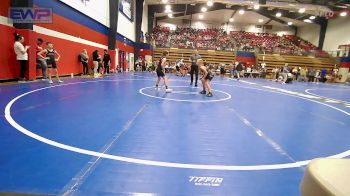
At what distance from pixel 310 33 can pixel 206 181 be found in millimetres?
40680

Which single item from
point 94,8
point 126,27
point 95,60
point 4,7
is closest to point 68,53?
point 95,60

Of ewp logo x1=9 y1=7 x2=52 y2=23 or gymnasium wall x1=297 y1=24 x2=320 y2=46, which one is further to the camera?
gymnasium wall x1=297 y1=24 x2=320 y2=46

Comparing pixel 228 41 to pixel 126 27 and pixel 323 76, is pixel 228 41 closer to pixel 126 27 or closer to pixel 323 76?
pixel 323 76

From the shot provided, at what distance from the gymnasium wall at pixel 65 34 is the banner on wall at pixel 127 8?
2.84 meters

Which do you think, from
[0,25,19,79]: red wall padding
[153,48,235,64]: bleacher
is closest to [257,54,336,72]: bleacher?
[153,48,235,64]: bleacher

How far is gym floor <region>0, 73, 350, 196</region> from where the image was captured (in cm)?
244

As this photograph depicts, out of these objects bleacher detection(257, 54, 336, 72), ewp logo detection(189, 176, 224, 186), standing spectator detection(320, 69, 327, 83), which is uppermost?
bleacher detection(257, 54, 336, 72)

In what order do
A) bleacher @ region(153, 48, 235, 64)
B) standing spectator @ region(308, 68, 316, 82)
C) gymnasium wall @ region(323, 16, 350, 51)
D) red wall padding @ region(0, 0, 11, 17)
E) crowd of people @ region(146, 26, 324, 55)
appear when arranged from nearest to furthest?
red wall padding @ region(0, 0, 11, 17) < standing spectator @ region(308, 68, 316, 82) < gymnasium wall @ region(323, 16, 350, 51) < bleacher @ region(153, 48, 235, 64) < crowd of people @ region(146, 26, 324, 55)

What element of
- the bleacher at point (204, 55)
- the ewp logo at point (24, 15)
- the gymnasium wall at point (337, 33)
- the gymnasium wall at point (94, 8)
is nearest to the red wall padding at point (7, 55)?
the ewp logo at point (24, 15)

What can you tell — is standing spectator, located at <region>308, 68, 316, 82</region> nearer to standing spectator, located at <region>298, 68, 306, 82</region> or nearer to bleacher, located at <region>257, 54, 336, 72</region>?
standing spectator, located at <region>298, 68, 306, 82</region>

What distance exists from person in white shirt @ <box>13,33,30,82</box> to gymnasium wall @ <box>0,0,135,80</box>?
27 centimetres

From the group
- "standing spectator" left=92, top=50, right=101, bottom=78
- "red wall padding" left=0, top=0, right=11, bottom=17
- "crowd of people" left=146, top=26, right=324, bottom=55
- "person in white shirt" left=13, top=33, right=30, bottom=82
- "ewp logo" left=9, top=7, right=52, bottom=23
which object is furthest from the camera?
"crowd of people" left=146, top=26, right=324, bottom=55

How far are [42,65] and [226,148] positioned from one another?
945cm

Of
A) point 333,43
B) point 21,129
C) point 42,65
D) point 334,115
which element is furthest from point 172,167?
point 333,43
